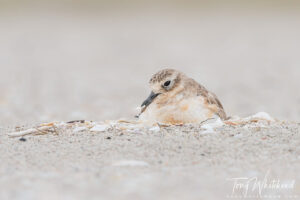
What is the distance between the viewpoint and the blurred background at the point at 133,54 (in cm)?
1326

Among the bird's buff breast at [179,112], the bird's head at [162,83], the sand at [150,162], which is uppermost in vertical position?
the bird's head at [162,83]

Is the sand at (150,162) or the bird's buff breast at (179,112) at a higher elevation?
the bird's buff breast at (179,112)

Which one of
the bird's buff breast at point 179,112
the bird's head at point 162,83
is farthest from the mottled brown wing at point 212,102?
the bird's head at point 162,83

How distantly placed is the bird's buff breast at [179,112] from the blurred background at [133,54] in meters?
2.64

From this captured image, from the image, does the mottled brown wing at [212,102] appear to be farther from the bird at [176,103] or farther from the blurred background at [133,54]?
the blurred background at [133,54]

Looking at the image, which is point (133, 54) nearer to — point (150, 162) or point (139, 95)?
point (139, 95)

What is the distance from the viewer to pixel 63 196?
4.09m

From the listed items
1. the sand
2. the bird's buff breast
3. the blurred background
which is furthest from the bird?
the blurred background

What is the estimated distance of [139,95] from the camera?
14555 millimetres

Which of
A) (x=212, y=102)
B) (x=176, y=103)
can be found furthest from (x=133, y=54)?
(x=176, y=103)

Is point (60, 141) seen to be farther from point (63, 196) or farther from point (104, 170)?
point (63, 196)

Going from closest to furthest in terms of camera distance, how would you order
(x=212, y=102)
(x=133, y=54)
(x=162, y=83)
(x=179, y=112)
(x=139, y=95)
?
1. (x=179, y=112)
2. (x=162, y=83)
3. (x=212, y=102)
4. (x=139, y=95)
5. (x=133, y=54)

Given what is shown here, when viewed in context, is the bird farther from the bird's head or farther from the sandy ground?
the sandy ground

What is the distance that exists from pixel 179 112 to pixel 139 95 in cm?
787
